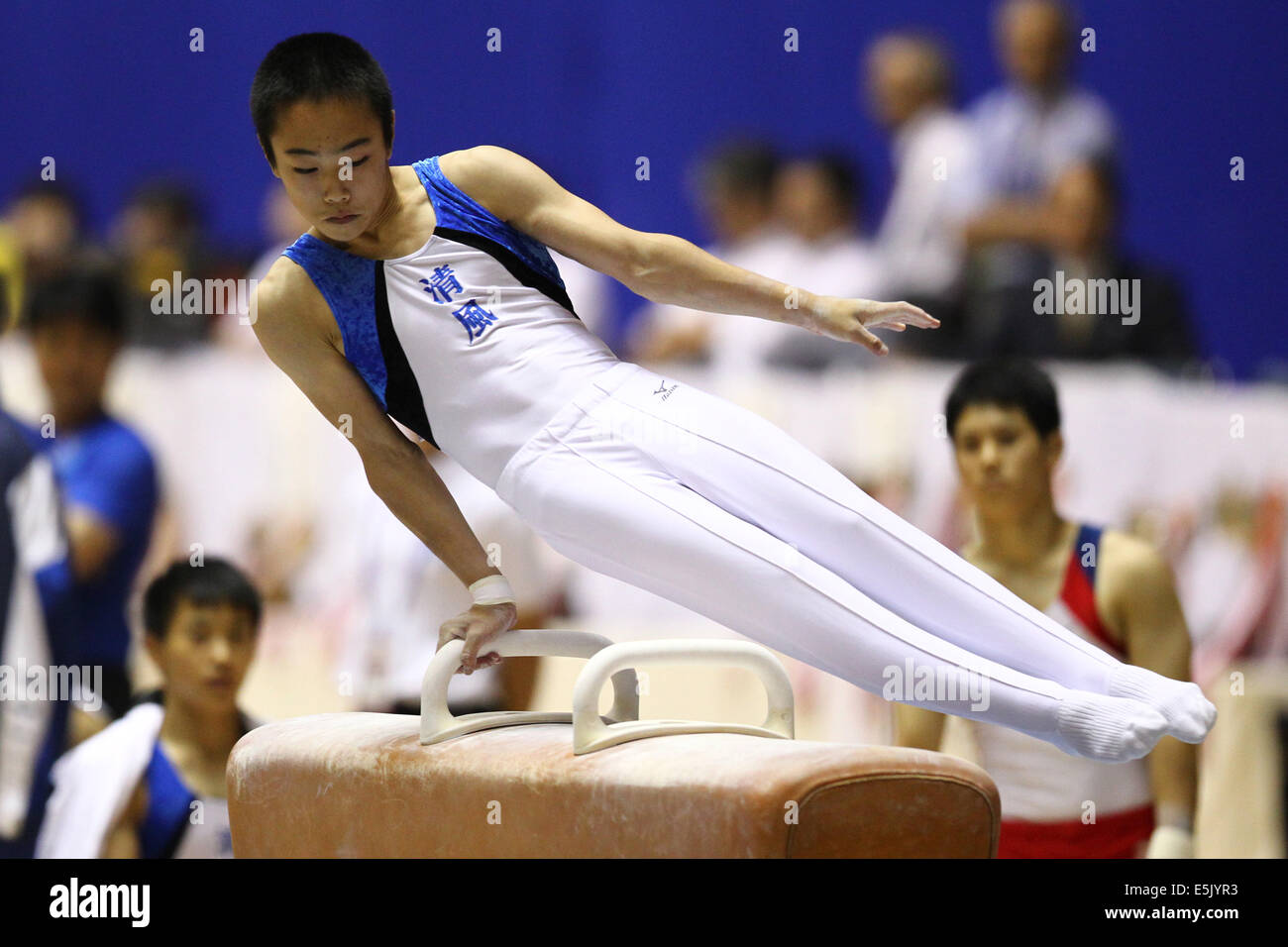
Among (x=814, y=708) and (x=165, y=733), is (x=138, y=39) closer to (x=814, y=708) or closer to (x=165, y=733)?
(x=165, y=733)

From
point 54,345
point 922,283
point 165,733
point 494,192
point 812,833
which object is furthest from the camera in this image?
point 922,283

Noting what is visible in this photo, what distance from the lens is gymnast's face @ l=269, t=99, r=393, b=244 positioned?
2.69 meters

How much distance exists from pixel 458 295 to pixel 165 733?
200 centimetres

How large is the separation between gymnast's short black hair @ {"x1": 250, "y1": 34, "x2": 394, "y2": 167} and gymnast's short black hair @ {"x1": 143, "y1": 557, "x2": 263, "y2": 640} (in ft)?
5.94

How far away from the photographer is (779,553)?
8.77 feet

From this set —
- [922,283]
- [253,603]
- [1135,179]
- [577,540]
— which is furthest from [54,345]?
[1135,179]

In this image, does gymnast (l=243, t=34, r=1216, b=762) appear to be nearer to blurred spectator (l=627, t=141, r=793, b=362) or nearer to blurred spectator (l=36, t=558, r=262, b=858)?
blurred spectator (l=36, t=558, r=262, b=858)

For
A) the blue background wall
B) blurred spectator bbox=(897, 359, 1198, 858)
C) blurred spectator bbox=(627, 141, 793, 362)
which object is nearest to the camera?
blurred spectator bbox=(897, 359, 1198, 858)

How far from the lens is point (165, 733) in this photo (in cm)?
423

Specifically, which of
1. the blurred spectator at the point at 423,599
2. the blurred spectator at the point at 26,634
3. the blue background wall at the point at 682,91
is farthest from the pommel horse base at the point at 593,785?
the blue background wall at the point at 682,91

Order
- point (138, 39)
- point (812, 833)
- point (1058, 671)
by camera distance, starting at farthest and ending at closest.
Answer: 1. point (138, 39)
2. point (1058, 671)
3. point (812, 833)

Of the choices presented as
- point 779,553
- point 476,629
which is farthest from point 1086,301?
point 476,629

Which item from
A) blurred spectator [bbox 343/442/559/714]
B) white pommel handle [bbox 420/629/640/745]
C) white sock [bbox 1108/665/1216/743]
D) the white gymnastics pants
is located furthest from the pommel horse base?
blurred spectator [bbox 343/442/559/714]

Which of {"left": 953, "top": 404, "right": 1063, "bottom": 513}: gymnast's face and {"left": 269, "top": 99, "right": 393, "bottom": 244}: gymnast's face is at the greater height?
{"left": 269, "top": 99, "right": 393, "bottom": 244}: gymnast's face
